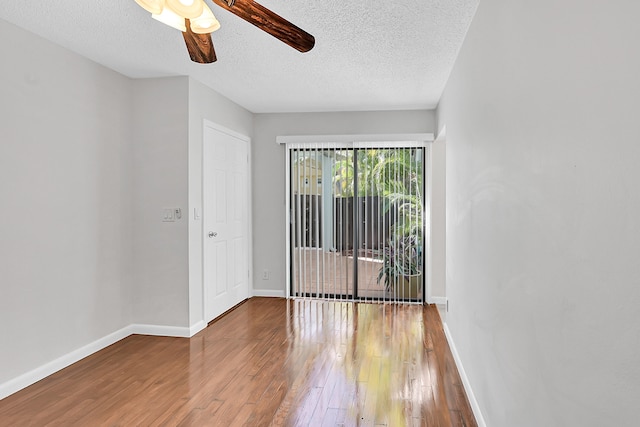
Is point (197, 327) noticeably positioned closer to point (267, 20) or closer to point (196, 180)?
point (196, 180)

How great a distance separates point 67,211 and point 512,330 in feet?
10.3

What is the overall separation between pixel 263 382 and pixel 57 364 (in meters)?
1.58

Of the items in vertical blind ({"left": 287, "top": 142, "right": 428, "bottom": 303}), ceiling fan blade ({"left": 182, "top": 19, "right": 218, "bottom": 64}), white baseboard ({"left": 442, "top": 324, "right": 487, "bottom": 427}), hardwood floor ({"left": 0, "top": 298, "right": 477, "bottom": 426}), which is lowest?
hardwood floor ({"left": 0, "top": 298, "right": 477, "bottom": 426})

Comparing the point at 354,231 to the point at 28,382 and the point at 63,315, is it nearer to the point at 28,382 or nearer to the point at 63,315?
the point at 63,315

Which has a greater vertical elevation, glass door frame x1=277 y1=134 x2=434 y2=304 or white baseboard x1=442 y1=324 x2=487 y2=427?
glass door frame x1=277 y1=134 x2=434 y2=304

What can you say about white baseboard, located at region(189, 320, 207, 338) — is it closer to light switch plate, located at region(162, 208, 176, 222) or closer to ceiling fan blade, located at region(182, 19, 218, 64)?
light switch plate, located at region(162, 208, 176, 222)

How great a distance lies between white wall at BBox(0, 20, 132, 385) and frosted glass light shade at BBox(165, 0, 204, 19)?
1.62 metres

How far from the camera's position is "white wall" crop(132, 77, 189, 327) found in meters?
3.82

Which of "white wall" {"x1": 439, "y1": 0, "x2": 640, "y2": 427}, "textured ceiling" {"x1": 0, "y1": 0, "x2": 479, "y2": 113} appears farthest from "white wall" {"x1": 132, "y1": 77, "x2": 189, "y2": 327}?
"white wall" {"x1": 439, "y1": 0, "x2": 640, "y2": 427}

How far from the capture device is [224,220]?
15.1 feet

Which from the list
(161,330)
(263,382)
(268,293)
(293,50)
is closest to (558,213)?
(263,382)

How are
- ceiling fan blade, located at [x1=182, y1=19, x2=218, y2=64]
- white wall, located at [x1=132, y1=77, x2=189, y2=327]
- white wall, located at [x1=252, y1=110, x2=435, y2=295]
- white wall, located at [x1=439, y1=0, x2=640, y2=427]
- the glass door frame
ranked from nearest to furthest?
1. white wall, located at [x1=439, y1=0, x2=640, y2=427]
2. ceiling fan blade, located at [x1=182, y1=19, x2=218, y2=64]
3. white wall, located at [x1=132, y1=77, x2=189, y2=327]
4. the glass door frame
5. white wall, located at [x1=252, y1=110, x2=435, y2=295]

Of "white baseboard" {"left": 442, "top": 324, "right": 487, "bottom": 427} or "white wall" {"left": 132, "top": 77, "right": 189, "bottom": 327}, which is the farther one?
"white wall" {"left": 132, "top": 77, "right": 189, "bottom": 327}

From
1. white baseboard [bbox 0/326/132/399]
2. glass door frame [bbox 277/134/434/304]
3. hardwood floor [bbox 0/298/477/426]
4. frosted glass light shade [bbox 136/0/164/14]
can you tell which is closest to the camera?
frosted glass light shade [bbox 136/0/164/14]
